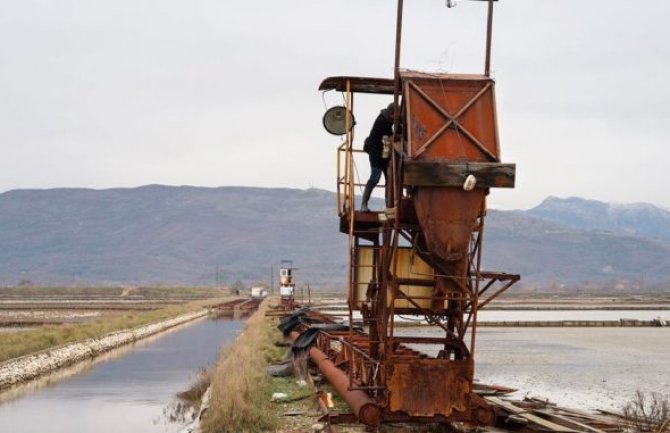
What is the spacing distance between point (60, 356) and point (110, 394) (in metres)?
9.04

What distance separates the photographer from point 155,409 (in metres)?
21.3

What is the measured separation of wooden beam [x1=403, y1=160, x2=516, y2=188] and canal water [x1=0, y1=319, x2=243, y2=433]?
9300mm

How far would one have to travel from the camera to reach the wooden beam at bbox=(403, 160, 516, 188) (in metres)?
12.1

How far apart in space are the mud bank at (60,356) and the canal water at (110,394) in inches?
22.6

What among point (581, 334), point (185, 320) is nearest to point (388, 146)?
point (581, 334)

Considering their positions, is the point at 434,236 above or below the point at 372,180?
below

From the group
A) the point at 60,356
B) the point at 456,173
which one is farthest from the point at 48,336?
the point at 456,173

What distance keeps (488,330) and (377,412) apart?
3929cm

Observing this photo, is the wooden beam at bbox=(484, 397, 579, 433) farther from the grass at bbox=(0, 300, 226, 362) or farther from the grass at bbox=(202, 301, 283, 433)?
the grass at bbox=(0, 300, 226, 362)

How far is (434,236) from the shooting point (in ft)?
40.4

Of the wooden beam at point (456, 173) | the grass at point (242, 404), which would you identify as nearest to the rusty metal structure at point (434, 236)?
the wooden beam at point (456, 173)

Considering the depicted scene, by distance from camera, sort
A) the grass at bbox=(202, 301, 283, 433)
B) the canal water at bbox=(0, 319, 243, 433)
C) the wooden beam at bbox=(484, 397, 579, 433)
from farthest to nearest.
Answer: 1. the canal water at bbox=(0, 319, 243, 433)
2. the grass at bbox=(202, 301, 283, 433)
3. the wooden beam at bbox=(484, 397, 579, 433)

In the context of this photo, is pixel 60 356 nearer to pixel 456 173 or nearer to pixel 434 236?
pixel 434 236

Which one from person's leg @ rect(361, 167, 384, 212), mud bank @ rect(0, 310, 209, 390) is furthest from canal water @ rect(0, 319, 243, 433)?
person's leg @ rect(361, 167, 384, 212)
